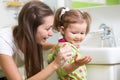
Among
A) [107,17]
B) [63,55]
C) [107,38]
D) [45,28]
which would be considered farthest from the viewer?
[107,17]

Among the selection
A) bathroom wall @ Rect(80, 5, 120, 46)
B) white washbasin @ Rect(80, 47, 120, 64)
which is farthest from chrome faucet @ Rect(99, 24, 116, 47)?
white washbasin @ Rect(80, 47, 120, 64)

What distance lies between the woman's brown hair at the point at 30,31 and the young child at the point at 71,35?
91 millimetres

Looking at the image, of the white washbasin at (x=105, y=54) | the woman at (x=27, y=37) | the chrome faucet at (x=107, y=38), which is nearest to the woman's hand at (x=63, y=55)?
the woman at (x=27, y=37)

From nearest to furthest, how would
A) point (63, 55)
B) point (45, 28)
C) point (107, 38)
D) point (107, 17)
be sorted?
point (63, 55) → point (45, 28) → point (107, 38) → point (107, 17)

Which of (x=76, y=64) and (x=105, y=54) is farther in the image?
(x=105, y=54)

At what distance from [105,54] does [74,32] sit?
195mm

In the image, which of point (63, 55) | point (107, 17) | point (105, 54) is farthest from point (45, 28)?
point (107, 17)

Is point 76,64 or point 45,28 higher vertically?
point 45,28

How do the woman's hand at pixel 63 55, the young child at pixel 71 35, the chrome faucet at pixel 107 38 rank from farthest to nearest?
the chrome faucet at pixel 107 38
the young child at pixel 71 35
the woman's hand at pixel 63 55

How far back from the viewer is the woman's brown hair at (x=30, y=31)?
1.02 m

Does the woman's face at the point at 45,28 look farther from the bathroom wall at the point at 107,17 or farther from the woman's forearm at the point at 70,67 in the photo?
the bathroom wall at the point at 107,17

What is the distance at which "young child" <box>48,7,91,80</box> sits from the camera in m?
1.01

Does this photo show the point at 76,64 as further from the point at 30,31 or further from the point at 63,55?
the point at 30,31

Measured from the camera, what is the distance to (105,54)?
3.61 feet
